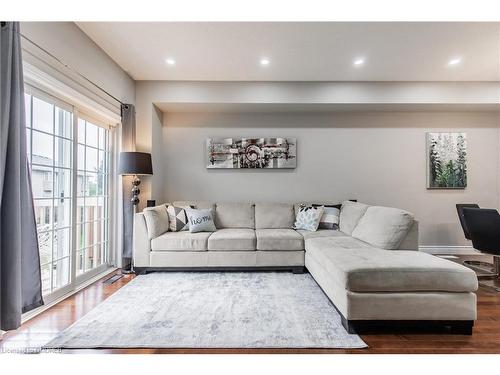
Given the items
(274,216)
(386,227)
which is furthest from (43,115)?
(386,227)

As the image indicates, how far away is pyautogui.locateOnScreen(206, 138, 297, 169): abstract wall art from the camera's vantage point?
14.0 ft

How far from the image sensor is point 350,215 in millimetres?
3484

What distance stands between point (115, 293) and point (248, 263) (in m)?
1.53

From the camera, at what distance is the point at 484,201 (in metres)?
4.27

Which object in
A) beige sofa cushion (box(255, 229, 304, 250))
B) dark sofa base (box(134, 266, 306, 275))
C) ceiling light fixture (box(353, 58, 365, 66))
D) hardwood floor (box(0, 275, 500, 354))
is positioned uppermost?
ceiling light fixture (box(353, 58, 365, 66))

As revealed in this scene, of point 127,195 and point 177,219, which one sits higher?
point 127,195

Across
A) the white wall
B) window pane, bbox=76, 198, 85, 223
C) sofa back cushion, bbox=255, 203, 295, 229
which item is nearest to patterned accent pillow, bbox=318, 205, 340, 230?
sofa back cushion, bbox=255, 203, 295, 229

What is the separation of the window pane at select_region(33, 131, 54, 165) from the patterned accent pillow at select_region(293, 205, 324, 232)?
3064 millimetres

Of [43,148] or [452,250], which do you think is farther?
[452,250]

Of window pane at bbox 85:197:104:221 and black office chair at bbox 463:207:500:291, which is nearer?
black office chair at bbox 463:207:500:291

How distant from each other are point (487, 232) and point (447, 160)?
1.81m

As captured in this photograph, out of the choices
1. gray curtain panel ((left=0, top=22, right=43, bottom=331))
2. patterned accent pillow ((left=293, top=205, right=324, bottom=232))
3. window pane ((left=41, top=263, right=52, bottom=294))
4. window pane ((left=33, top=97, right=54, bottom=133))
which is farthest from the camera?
patterned accent pillow ((left=293, top=205, right=324, bottom=232))

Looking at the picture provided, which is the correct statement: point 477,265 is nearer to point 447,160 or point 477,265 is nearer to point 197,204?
point 447,160

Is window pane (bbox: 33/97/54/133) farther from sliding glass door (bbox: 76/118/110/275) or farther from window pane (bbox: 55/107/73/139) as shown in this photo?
sliding glass door (bbox: 76/118/110/275)
